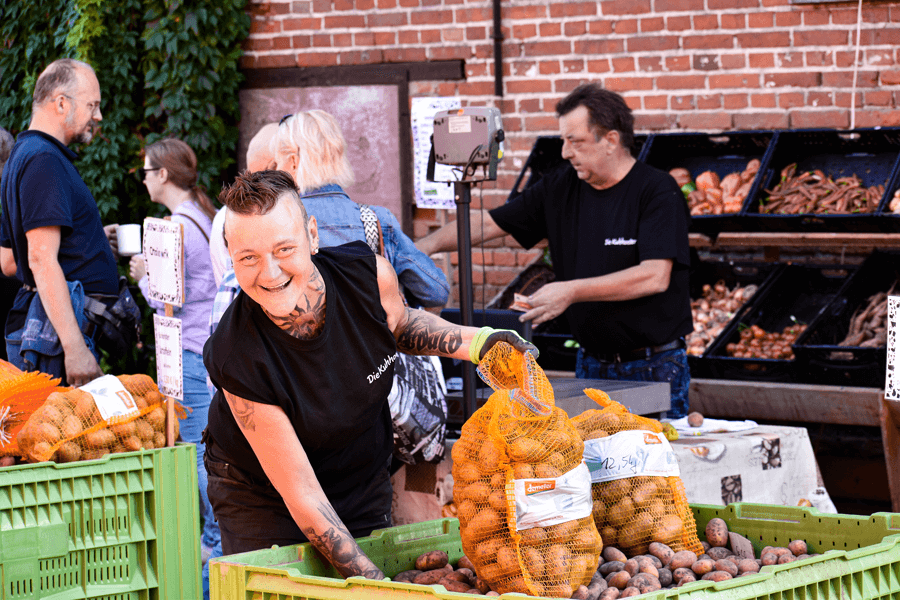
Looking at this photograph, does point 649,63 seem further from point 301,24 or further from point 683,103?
point 301,24

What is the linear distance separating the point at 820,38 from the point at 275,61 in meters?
3.13

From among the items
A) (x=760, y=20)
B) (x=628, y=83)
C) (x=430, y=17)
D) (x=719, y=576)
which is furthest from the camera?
(x=430, y=17)

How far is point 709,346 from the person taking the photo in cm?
440

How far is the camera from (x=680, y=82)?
5109 mm

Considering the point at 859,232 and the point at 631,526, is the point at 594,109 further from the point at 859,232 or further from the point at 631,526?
the point at 631,526

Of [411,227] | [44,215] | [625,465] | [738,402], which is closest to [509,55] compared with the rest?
[411,227]

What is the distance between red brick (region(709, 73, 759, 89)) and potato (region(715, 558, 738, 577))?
3782mm

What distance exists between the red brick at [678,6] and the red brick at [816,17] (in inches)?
19.8

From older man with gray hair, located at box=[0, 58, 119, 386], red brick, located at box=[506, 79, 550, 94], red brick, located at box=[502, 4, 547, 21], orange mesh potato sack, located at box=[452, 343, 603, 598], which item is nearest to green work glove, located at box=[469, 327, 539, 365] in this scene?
orange mesh potato sack, located at box=[452, 343, 603, 598]

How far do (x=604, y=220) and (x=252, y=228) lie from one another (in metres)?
2.16

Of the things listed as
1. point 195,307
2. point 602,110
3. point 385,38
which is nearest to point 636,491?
point 602,110

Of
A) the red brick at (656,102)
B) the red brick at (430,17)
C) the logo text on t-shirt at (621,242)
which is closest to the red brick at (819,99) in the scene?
the red brick at (656,102)

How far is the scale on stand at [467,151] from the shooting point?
118 inches

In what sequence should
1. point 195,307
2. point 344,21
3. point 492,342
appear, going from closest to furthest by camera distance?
point 492,342, point 195,307, point 344,21
